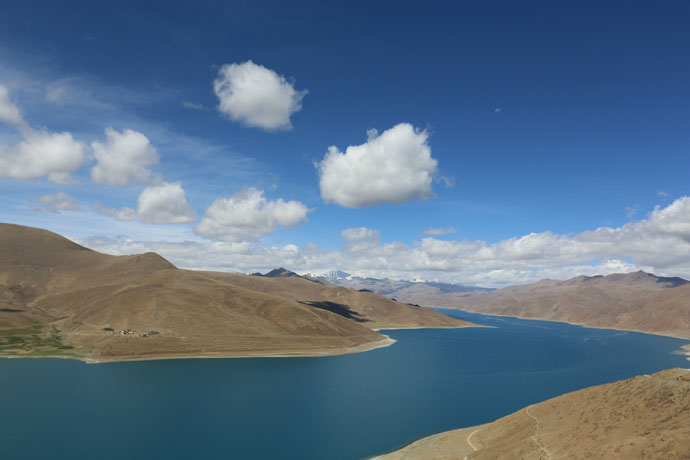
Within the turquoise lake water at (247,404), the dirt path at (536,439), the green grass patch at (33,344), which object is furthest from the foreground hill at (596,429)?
the green grass patch at (33,344)

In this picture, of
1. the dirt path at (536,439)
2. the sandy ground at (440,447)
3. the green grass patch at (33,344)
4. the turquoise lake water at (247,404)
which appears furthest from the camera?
the green grass patch at (33,344)

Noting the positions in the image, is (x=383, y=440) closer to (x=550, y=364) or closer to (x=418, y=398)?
(x=418, y=398)

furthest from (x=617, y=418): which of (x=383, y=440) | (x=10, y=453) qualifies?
(x=10, y=453)

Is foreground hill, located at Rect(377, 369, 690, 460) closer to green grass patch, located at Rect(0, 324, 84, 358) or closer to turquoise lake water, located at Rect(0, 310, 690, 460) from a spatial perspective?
turquoise lake water, located at Rect(0, 310, 690, 460)

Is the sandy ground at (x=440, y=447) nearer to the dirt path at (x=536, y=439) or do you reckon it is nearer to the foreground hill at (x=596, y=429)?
the foreground hill at (x=596, y=429)

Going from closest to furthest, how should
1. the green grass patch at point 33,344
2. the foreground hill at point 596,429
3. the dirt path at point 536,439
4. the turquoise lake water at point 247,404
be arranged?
1. the foreground hill at point 596,429
2. the dirt path at point 536,439
3. the turquoise lake water at point 247,404
4. the green grass patch at point 33,344

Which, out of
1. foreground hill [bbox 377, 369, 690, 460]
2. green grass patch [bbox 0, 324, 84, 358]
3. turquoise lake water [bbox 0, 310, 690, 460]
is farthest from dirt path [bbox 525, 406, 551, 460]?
green grass patch [bbox 0, 324, 84, 358]

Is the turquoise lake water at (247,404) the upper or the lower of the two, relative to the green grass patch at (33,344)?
lower
